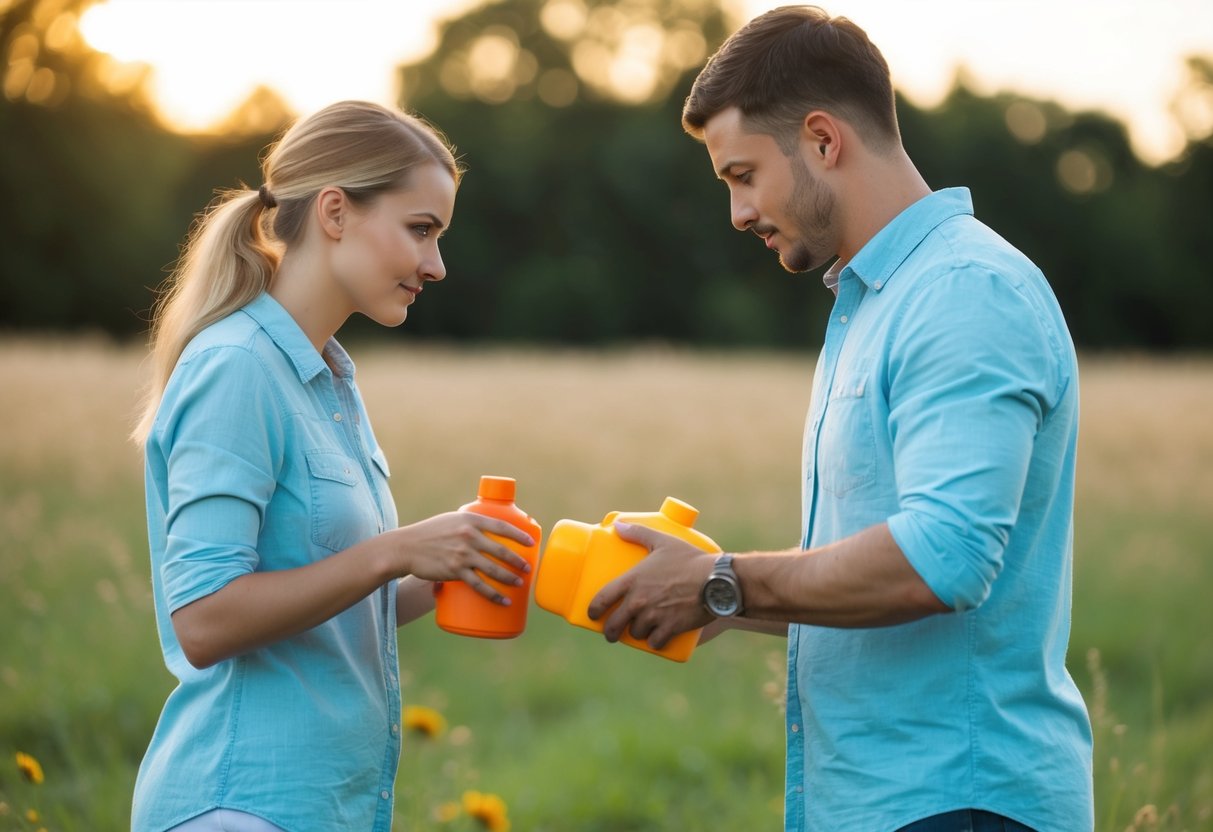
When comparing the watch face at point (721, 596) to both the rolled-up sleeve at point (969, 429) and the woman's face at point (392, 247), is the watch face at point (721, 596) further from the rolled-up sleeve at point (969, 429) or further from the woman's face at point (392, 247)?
the woman's face at point (392, 247)

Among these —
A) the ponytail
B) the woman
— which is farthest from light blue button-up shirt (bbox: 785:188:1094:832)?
the ponytail

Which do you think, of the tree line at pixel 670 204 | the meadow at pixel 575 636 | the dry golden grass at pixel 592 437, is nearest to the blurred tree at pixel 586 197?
the tree line at pixel 670 204

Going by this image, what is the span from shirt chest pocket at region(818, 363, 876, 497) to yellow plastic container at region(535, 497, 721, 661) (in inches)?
10.7

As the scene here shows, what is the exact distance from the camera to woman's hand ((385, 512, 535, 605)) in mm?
2031

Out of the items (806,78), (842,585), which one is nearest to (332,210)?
(806,78)

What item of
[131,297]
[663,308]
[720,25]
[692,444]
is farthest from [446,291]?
[692,444]

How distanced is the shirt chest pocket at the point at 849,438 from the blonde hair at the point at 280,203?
37.3 inches

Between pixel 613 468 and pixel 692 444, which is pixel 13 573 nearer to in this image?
pixel 613 468

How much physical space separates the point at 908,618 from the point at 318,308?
4.14 ft

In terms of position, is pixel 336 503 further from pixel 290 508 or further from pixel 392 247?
pixel 392 247

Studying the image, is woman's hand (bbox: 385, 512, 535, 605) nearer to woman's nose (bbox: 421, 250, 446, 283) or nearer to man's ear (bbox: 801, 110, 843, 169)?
woman's nose (bbox: 421, 250, 446, 283)

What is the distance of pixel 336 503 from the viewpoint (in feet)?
7.06

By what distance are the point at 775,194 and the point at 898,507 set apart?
2.27 feet

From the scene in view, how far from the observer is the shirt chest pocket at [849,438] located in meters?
2.05
